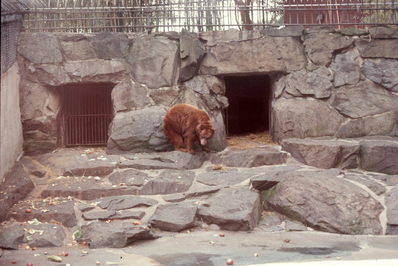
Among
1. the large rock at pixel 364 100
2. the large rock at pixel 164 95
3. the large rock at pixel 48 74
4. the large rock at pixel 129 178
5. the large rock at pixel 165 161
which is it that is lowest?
the large rock at pixel 129 178

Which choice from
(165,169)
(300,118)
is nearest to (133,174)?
(165,169)

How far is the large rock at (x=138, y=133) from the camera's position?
335 inches

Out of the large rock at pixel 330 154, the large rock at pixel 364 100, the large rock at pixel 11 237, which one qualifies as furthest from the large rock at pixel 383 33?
the large rock at pixel 11 237

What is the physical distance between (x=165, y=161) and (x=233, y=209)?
1.76 metres

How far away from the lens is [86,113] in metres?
10.1

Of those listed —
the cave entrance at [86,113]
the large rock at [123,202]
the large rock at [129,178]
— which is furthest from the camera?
the cave entrance at [86,113]

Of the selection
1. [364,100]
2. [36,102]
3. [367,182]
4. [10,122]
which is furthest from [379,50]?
[10,122]

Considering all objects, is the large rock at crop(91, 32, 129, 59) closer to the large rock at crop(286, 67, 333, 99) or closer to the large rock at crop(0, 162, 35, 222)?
the large rock at crop(0, 162, 35, 222)

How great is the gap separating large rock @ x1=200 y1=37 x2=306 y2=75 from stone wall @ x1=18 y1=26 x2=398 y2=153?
0.6 inches

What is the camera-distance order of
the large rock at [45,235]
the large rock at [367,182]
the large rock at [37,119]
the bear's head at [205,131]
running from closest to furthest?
the large rock at [45,235] → the large rock at [367,182] → the bear's head at [205,131] → the large rock at [37,119]

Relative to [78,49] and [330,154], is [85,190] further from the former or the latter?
[330,154]

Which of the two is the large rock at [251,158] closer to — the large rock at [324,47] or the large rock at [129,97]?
the large rock at [129,97]

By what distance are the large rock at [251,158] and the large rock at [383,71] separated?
2.00 m

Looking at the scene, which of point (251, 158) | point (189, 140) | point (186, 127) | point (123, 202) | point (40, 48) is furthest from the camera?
point (40, 48)
